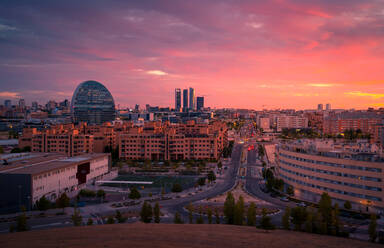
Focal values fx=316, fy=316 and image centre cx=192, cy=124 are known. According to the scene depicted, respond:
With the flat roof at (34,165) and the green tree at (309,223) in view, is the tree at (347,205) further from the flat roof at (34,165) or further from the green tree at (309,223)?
the flat roof at (34,165)

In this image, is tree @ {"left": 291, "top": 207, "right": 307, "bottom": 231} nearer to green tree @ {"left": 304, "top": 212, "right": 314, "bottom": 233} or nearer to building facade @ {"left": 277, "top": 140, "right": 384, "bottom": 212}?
green tree @ {"left": 304, "top": 212, "right": 314, "bottom": 233}

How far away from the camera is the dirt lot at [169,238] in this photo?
37.9 ft

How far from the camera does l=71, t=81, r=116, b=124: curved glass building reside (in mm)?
84562

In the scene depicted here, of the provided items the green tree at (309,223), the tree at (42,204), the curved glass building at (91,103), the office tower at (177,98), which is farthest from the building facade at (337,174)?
the office tower at (177,98)

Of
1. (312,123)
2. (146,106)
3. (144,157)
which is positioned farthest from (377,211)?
(146,106)

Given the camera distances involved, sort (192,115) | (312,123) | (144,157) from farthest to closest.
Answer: (192,115), (312,123), (144,157)

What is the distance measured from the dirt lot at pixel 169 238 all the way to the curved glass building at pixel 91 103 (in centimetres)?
7562

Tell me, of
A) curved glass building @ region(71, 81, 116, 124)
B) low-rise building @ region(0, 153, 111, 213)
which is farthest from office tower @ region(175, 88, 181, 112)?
low-rise building @ region(0, 153, 111, 213)

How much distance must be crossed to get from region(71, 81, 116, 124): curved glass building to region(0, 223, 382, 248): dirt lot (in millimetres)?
75616

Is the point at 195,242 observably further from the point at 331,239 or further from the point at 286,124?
the point at 286,124

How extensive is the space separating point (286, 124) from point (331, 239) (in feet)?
300

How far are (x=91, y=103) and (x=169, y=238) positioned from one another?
259 ft

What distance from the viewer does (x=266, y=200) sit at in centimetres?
2317

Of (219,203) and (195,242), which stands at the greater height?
(195,242)
